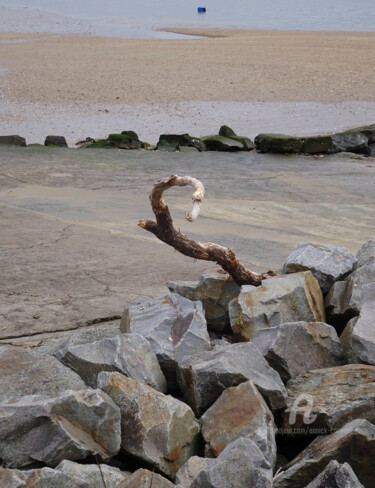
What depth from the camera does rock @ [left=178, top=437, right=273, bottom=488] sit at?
2883 millimetres

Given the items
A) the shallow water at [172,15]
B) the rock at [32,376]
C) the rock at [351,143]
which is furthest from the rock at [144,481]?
the shallow water at [172,15]

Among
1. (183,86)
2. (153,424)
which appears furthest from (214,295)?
(183,86)

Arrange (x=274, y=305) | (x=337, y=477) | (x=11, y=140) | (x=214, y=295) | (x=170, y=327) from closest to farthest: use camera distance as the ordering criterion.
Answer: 1. (x=337, y=477)
2. (x=170, y=327)
3. (x=274, y=305)
4. (x=214, y=295)
5. (x=11, y=140)

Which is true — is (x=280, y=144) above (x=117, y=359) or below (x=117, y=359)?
below

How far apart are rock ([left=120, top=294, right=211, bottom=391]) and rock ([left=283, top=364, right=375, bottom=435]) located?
487mm

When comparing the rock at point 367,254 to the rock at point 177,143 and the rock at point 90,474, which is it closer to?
the rock at point 90,474

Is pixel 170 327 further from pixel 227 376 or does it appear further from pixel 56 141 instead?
pixel 56 141

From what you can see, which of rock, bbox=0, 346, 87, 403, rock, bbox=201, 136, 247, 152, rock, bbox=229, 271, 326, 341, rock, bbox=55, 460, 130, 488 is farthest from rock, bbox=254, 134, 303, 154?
rock, bbox=55, 460, 130, 488

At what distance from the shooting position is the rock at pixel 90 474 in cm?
299

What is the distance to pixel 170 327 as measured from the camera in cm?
416

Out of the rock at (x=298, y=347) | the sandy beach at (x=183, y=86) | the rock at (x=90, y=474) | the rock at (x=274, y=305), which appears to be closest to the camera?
the rock at (x=90, y=474)

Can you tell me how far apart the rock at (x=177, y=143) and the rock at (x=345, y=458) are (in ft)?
30.8

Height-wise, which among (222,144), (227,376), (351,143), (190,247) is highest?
Result: (190,247)

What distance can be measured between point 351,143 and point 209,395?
9.47 meters
